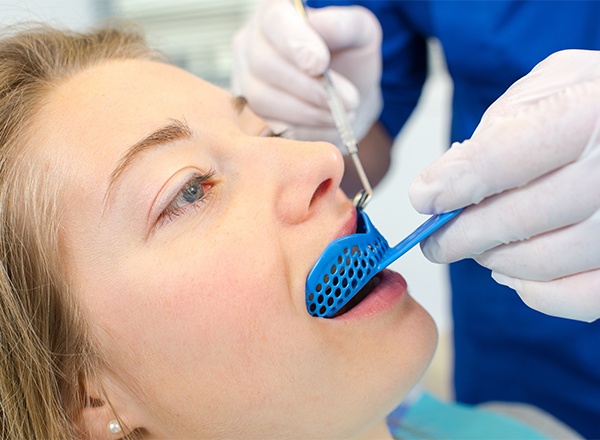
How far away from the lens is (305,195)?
38.4 inches

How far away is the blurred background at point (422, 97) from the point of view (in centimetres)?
290

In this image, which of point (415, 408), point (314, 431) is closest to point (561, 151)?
point (314, 431)

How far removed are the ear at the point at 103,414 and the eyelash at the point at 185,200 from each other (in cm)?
28

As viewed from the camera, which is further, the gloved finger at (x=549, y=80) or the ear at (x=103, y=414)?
the ear at (x=103, y=414)

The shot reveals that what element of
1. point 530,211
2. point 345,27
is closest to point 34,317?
point 530,211

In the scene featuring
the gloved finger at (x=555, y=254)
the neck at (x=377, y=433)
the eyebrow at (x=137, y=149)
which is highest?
the eyebrow at (x=137, y=149)

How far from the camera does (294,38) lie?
135 centimetres

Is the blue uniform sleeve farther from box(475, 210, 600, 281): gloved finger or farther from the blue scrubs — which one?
box(475, 210, 600, 281): gloved finger

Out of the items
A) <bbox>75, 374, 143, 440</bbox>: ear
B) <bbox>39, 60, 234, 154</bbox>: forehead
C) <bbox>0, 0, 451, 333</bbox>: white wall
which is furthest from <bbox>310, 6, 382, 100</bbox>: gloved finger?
<bbox>0, 0, 451, 333</bbox>: white wall

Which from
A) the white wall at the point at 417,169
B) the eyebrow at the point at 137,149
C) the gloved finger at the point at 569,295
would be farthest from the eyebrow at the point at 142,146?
the white wall at the point at 417,169

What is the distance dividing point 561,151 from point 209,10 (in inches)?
103

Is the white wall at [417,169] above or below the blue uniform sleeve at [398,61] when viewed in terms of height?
below

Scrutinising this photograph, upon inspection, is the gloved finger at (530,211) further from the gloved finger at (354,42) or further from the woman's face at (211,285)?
the gloved finger at (354,42)

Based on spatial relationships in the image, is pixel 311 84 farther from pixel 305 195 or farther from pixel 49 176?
pixel 49 176
